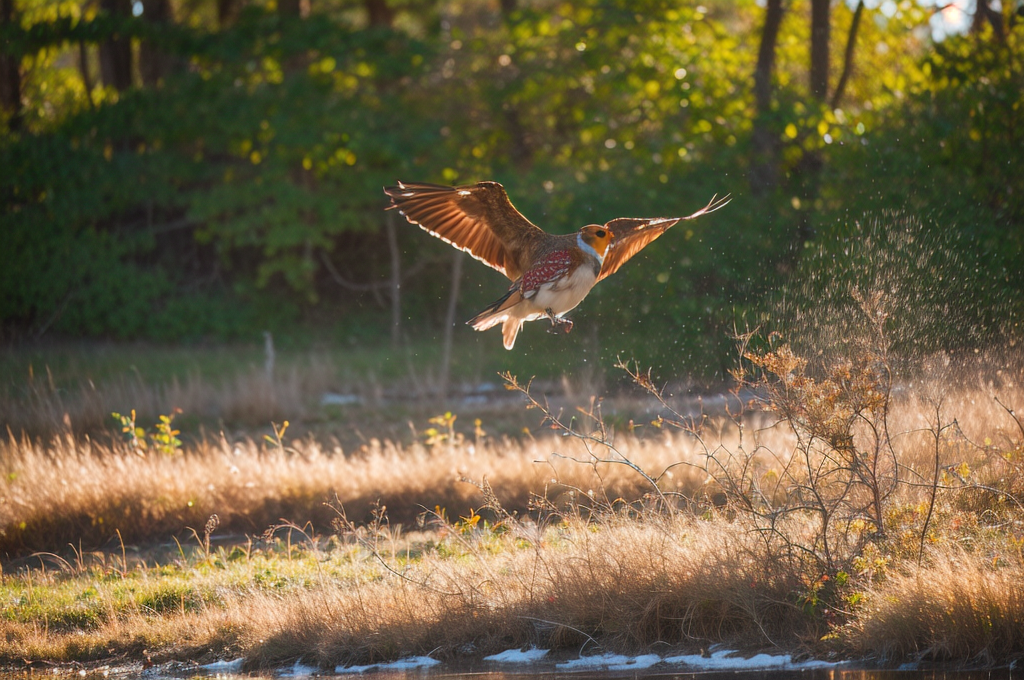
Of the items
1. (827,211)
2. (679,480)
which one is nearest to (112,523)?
(679,480)

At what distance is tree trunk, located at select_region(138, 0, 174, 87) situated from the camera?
21.8 meters

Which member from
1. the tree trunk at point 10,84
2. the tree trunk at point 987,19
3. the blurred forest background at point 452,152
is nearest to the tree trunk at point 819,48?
the blurred forest background at point 452,152

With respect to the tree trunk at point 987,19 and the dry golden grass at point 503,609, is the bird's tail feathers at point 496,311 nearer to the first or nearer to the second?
the dry golden grass at point 503,609

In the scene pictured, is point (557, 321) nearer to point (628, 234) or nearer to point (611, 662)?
point (628, 234)

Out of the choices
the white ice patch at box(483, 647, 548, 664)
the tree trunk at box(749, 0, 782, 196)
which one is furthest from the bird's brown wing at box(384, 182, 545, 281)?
the tree trunk at box(749, 0, 782, 196)

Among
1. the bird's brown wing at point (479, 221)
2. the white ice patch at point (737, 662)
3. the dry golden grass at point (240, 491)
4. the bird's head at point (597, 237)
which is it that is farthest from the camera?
the dry golden grass at point (240, 491)

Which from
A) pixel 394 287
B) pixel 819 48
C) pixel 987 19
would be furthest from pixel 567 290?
pixel 394 287

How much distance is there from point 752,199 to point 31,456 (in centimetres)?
1083

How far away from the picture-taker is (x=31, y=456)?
9852mm

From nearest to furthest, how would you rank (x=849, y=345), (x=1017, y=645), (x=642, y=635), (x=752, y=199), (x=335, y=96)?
(x=1017, y=645)
(x=642, y=635)
(x=849, y=345)
(x=752, y=199)
(x=335, y=96)

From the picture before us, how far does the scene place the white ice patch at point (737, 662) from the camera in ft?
19.6

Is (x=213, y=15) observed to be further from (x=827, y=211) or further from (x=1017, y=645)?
(x=1017, y=645)

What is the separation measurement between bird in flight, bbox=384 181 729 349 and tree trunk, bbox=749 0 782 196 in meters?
9.82

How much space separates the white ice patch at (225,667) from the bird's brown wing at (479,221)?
3116 mm
